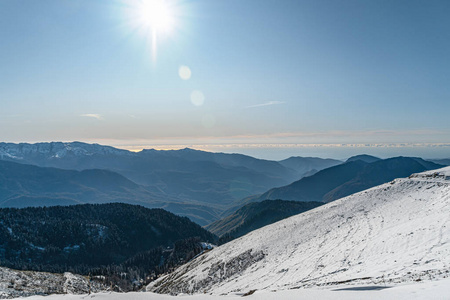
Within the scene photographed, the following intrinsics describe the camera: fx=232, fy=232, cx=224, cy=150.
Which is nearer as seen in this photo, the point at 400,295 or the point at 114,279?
the point at 400,295

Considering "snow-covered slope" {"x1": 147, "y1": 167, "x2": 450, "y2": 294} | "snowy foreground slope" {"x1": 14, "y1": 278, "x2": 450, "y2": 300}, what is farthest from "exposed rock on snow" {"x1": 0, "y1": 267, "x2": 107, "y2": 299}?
"snowy foreground slope" {"x1": 14, "y1": 278, "x2": 450, "y2": 300}

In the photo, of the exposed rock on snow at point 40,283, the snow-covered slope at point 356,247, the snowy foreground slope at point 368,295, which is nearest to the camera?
the snowy foreground slope at point 368,295

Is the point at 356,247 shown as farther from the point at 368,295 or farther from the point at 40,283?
the point at 40,283

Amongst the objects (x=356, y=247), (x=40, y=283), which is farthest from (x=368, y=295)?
(x=40, y=283)

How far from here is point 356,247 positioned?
102 feet

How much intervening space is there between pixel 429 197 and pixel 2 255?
27814cm

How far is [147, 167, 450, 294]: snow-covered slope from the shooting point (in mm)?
21561

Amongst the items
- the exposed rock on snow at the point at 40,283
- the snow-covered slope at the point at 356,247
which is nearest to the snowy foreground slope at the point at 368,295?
the snow-covered slope at the point at 356,247

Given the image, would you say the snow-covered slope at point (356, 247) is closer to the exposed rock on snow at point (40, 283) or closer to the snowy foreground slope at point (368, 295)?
the snowy foreground slope at point (368, 295)

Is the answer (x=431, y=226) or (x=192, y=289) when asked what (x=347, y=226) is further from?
(x=192, y=289)

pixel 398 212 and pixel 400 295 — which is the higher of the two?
pixel 400 295

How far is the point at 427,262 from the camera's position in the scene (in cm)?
1961

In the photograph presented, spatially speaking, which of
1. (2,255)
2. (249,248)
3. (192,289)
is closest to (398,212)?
(249,248)

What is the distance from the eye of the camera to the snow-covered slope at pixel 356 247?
2156 cm
